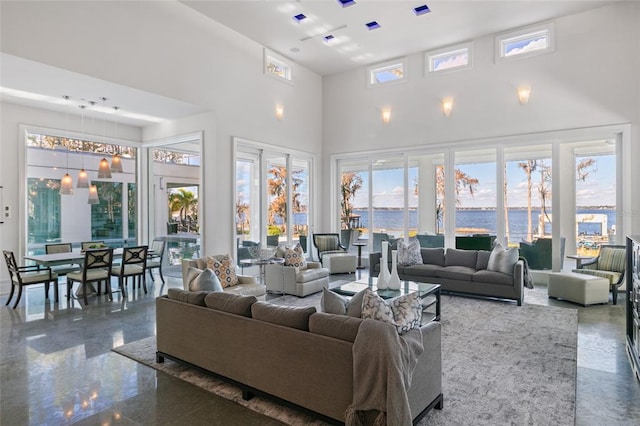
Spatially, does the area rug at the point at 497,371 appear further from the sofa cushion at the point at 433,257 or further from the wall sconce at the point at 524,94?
the wall sconce at the point at 524,94

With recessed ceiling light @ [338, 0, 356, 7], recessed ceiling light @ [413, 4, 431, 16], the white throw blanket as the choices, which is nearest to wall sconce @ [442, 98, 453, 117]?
recessed ceiling light @ [413, 4, 431, 16]

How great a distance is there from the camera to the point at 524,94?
24.6 ft

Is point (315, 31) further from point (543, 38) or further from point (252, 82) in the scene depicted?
point (543, 38)

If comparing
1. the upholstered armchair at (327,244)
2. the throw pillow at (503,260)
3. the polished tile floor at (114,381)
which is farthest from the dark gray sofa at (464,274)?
the upholstered armchair at (327,244)

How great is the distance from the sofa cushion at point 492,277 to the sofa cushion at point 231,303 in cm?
442

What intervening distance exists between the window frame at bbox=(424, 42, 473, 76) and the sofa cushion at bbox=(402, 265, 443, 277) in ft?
14.8

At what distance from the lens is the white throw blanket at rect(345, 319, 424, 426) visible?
2199mm

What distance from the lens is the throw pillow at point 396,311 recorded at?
2.54 metres

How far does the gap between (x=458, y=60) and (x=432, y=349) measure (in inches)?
296

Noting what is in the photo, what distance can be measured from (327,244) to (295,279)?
290cm

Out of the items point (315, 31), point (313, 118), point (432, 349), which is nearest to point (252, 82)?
point (315, 31)

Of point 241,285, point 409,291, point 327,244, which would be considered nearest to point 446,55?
point 327,244

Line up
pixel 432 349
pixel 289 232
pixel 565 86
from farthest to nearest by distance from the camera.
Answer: pixel 289 232
pixel 565 86
pixel 432 349

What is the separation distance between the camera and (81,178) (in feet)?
21.7
